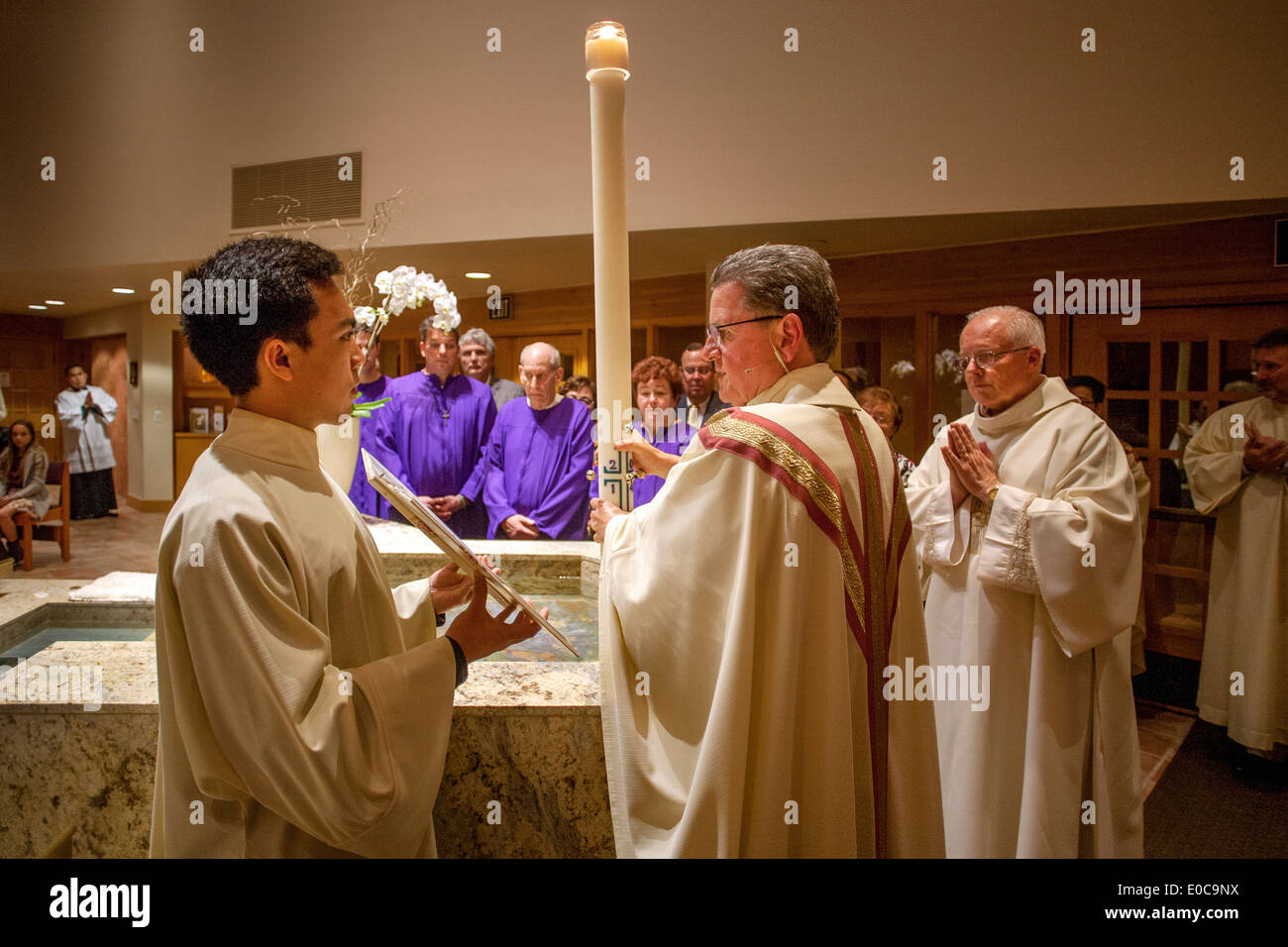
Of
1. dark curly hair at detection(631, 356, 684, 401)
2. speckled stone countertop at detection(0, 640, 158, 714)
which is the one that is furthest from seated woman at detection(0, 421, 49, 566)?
speckled stone countertop at detection(0, 640, 158, 714)

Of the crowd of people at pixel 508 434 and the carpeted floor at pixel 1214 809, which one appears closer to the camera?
the carpeted floor at pixel 1214 809

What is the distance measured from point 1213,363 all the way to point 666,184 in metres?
3.05

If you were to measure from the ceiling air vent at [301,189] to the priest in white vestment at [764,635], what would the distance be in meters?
4.91

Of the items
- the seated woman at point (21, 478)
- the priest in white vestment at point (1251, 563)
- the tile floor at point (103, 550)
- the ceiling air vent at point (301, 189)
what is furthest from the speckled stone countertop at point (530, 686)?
the seated woman at point (21, 478)

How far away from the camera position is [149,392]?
10.5 m

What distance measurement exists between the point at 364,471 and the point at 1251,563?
4.00 metres

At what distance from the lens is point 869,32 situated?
169 inches

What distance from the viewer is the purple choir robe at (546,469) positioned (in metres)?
4.09

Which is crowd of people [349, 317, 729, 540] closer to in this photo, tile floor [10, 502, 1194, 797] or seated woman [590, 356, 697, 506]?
seated woman [590, 356, 697, 506]

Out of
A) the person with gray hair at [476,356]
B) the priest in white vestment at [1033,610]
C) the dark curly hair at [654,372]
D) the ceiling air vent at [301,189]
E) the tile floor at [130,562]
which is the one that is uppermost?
the ceiling air vent at [301,189]

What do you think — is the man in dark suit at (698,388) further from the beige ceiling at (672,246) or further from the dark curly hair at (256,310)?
the dark curly hair at (256,310)

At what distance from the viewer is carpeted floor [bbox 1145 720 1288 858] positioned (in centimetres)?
282

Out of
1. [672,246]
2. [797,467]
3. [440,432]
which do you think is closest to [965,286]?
[672,246]
